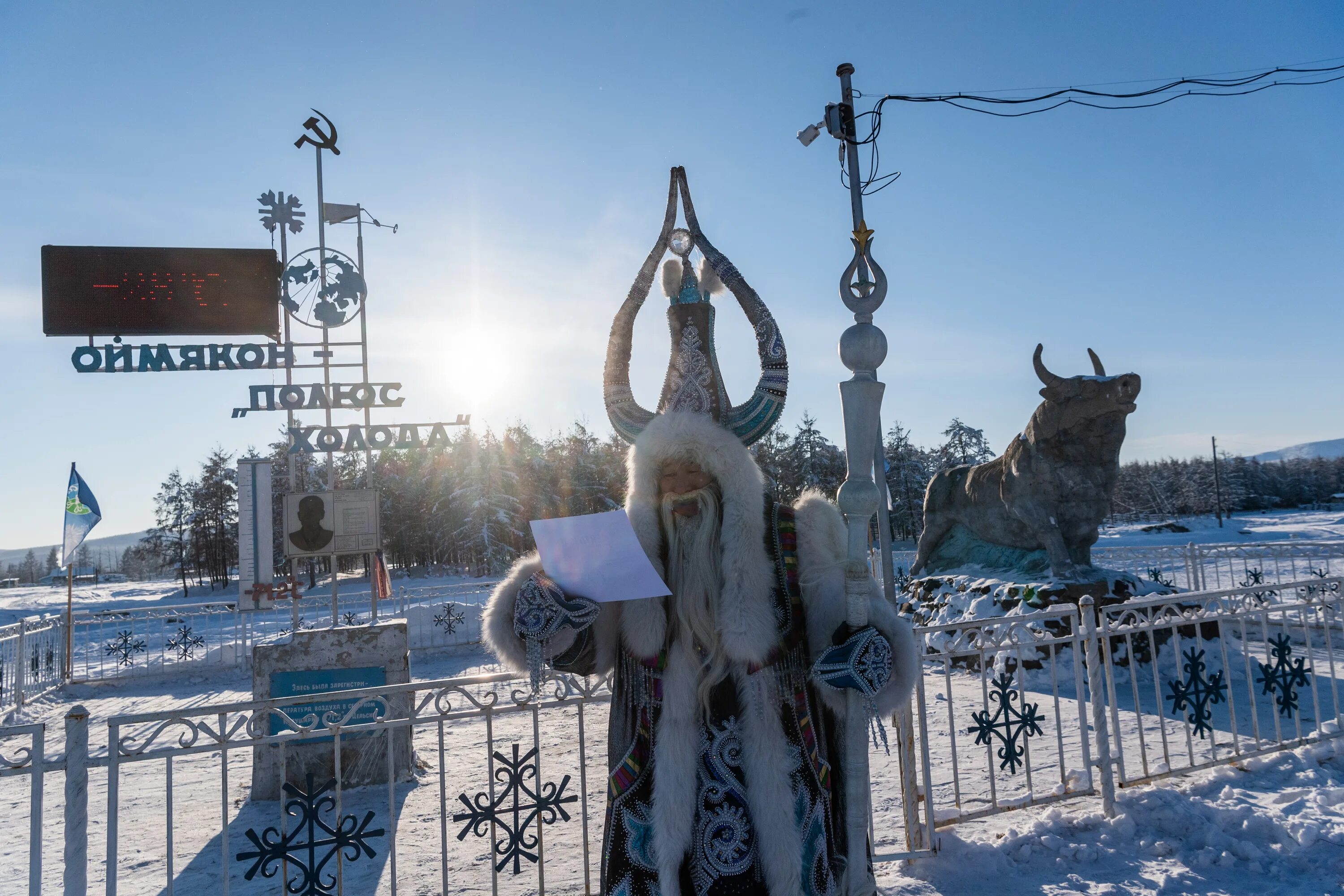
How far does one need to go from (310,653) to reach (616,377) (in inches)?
166

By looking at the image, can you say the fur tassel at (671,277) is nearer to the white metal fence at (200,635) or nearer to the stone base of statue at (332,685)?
the stone base of statue at (332,685)

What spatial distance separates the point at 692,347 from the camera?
2637 mm

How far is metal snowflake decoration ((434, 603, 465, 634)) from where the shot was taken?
1348 centimetres

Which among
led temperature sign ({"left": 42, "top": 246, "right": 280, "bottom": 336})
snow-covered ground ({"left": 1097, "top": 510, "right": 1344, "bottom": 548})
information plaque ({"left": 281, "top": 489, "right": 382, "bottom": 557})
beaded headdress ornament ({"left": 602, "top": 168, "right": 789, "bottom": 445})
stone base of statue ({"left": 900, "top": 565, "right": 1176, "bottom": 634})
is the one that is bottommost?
snow-covered ground ({"left": 1097, "top": 510, "right": 1344, "bottom": 548})

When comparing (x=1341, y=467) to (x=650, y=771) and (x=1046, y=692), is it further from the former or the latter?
(x=650, y=771)

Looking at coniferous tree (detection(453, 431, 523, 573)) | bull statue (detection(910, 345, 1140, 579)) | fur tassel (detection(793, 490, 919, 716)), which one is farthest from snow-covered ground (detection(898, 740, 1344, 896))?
coniferous tree (detection(453, 431, 523, 573))

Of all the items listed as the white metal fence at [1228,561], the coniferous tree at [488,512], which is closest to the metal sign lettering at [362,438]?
the white metal fence at [1228,561]

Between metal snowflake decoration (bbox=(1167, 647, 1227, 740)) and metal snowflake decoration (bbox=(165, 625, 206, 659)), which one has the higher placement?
metal snowflake decoration (bbox=(1167, 647, 1227, 740))

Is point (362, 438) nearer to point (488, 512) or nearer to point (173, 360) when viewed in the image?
point (173, 360)

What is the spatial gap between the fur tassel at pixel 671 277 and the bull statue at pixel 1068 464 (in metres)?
7.86

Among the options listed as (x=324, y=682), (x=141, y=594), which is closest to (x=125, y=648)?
(x=324, y=682)

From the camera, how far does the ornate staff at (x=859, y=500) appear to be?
7.50ft

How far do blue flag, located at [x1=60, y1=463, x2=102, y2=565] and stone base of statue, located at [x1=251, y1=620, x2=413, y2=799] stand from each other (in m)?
8.03

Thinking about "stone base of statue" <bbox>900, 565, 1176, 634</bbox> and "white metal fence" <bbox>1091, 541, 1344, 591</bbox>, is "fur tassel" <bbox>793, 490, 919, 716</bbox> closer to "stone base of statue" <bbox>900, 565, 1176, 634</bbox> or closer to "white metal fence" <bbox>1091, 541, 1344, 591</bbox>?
"stone base of statue" <bbox>900, 565, 1176, 634</bbox>
